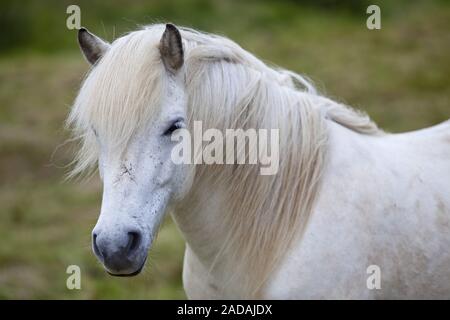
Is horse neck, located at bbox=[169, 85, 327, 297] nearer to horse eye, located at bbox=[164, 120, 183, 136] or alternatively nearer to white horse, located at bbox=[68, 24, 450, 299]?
white horse, located at bbox=[68, 24, 450, 299]

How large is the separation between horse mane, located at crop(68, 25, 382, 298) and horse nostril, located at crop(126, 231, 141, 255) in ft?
1.73

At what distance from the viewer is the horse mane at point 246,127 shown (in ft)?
9.57

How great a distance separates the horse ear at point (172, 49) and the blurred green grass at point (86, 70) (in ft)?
3.43

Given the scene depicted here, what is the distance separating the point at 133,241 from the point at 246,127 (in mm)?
853

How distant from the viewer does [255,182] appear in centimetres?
308

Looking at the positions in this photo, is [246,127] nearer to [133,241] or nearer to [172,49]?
[172,49]

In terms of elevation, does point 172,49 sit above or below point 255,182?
above

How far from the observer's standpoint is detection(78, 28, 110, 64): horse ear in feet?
9.78

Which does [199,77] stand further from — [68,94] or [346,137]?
[68,94]
